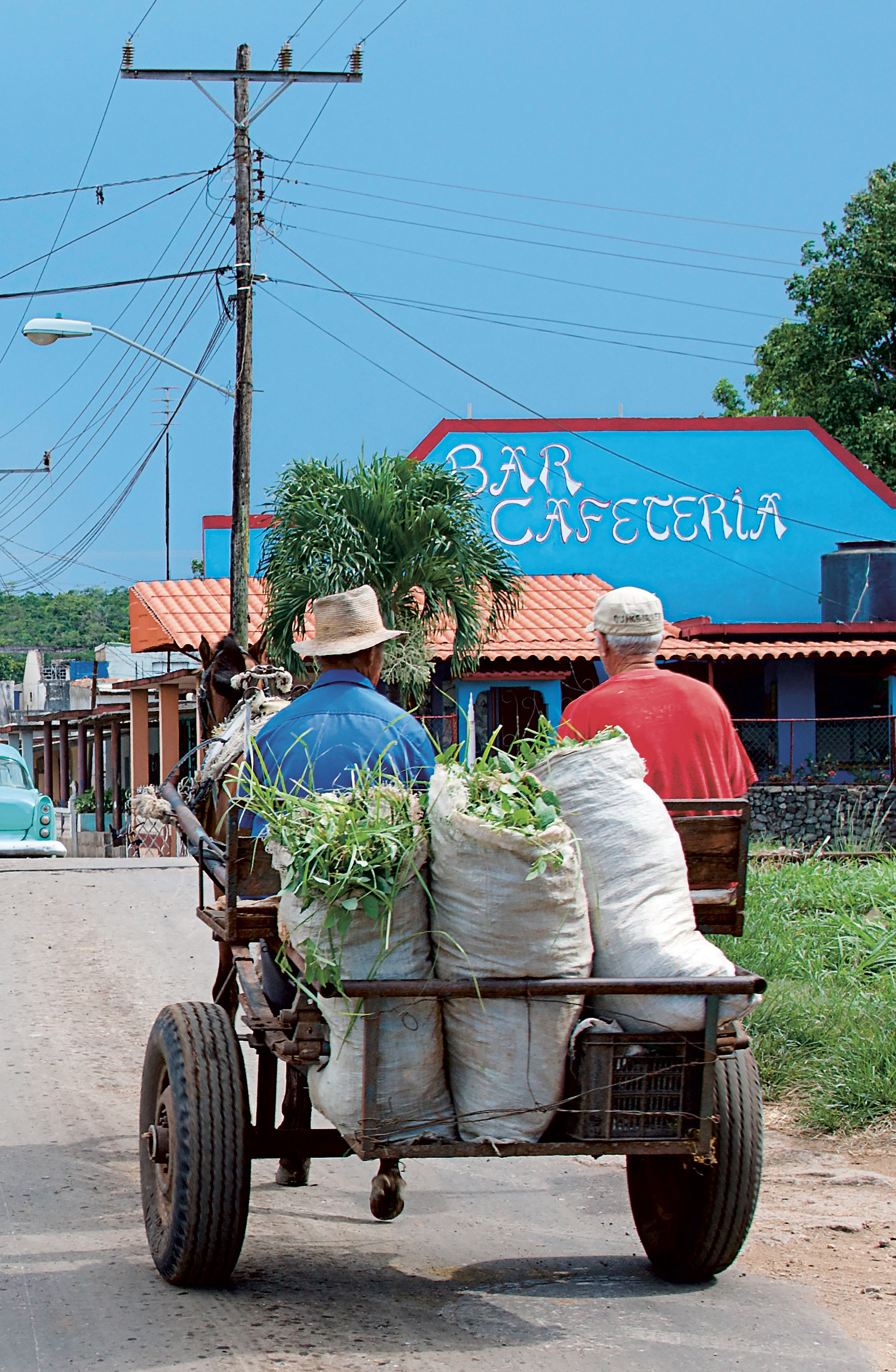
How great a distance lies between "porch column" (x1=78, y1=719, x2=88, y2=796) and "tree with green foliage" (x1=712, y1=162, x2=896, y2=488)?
1875cm

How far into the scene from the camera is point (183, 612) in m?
22.8

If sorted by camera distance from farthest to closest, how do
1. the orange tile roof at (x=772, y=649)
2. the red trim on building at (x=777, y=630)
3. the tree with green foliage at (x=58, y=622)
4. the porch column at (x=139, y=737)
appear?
the tree with green foliage at (x=58, y=622) → the porch column at (x=139, y=737) → the red trim on building at (x=777, y=630) → the orange tile roof at (x=772, y=649)

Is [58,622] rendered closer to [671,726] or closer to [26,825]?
[26,825]

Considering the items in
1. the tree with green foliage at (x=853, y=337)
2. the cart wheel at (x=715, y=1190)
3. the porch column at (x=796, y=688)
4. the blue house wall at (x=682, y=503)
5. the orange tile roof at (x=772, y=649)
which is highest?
the tree with green foliage at (x=853, y=337)

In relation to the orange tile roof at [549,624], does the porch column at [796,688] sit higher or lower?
lower

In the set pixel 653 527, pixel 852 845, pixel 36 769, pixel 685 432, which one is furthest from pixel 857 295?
pixel 36 769

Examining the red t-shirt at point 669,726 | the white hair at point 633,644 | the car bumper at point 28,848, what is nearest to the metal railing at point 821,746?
the car bumper at point 28,848

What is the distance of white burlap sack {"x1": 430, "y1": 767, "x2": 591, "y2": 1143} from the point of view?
143 inches

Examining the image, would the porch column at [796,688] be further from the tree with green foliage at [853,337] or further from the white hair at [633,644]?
the white hair at [633,644]

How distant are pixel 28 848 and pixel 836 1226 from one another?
57.6ft

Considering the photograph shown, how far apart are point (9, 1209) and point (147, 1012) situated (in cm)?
408

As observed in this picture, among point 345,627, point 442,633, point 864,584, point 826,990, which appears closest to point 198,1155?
point 345,627

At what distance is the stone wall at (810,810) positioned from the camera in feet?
68.2

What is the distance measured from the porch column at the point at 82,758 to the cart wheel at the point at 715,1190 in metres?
32.6
